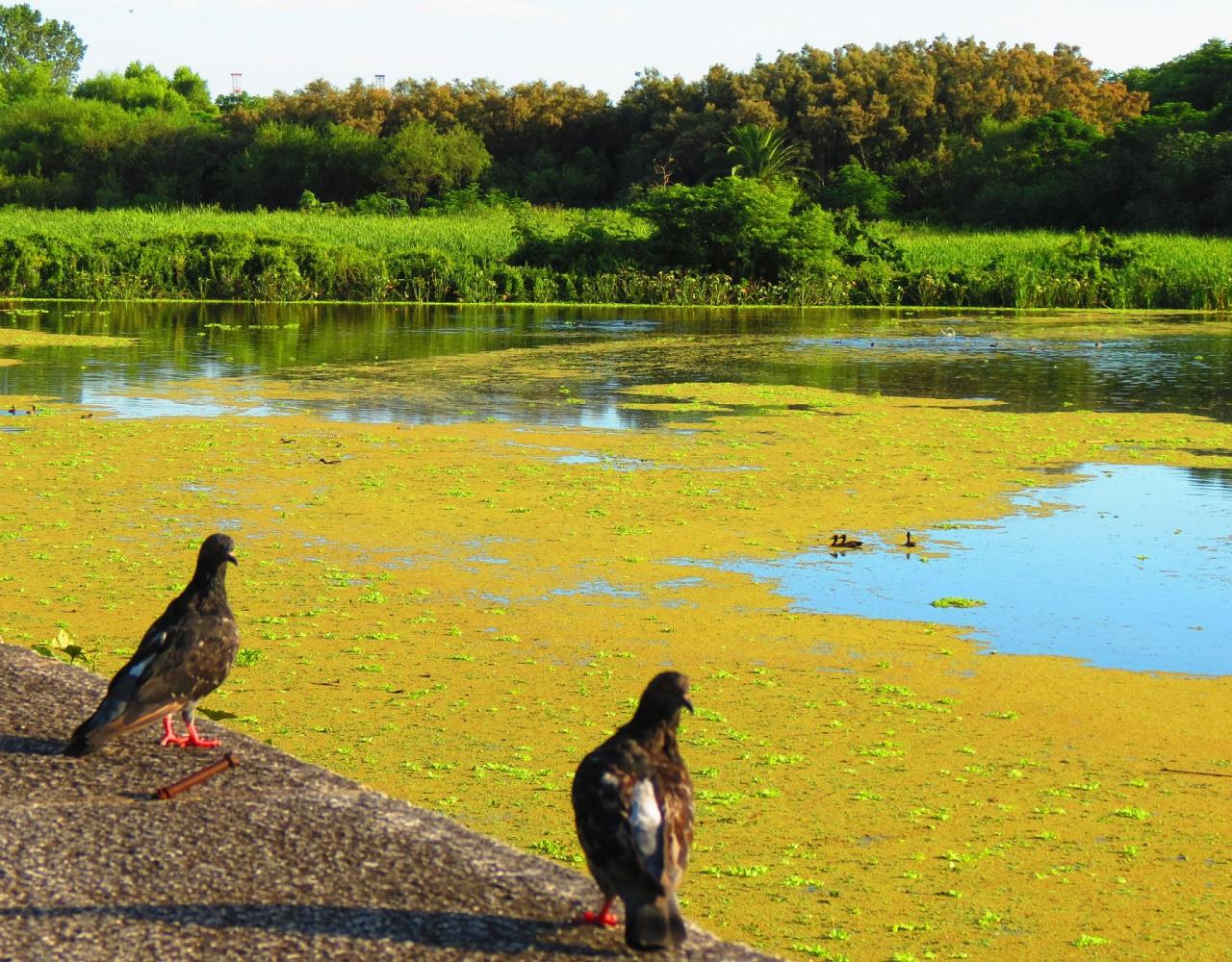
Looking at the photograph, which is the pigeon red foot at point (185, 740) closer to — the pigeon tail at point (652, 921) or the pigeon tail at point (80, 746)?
the pigeon tail at point (80, 746)

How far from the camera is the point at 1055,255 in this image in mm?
31750

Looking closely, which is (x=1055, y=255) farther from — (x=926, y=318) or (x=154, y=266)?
(x=154, y=266)

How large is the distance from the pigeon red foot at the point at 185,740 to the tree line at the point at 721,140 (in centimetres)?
3803

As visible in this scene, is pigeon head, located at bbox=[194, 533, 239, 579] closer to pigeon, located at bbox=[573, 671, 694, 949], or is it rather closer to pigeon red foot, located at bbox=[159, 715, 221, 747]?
pigeon red foot, located at bbox=[159, 715, 221, 747]

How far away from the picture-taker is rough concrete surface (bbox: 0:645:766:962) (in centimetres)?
285

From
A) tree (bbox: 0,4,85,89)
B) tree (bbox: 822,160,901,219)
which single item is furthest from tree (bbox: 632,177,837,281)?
tree (bbox: 0,4,85,89)

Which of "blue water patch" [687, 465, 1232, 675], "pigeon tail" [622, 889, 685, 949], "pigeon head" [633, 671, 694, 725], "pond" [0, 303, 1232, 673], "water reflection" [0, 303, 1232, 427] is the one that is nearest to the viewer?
"pigeon tail" [622, 889, 685, 949]

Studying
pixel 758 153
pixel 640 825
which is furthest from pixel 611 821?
pixel 758 153

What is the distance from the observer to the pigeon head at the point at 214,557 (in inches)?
164

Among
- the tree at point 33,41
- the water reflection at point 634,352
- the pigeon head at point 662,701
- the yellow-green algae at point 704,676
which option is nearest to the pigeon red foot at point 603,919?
the pigeon head at point 662,701

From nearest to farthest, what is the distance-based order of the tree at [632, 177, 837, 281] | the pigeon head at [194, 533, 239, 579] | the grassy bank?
the pigeon head at [194, 533, 239, 579]
the grassy bank
the tree at [632, 177, 837, 281]

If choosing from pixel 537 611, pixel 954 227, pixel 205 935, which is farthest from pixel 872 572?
pixel 954 227

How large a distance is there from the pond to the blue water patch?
0.02 meters

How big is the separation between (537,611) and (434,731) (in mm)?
1654
